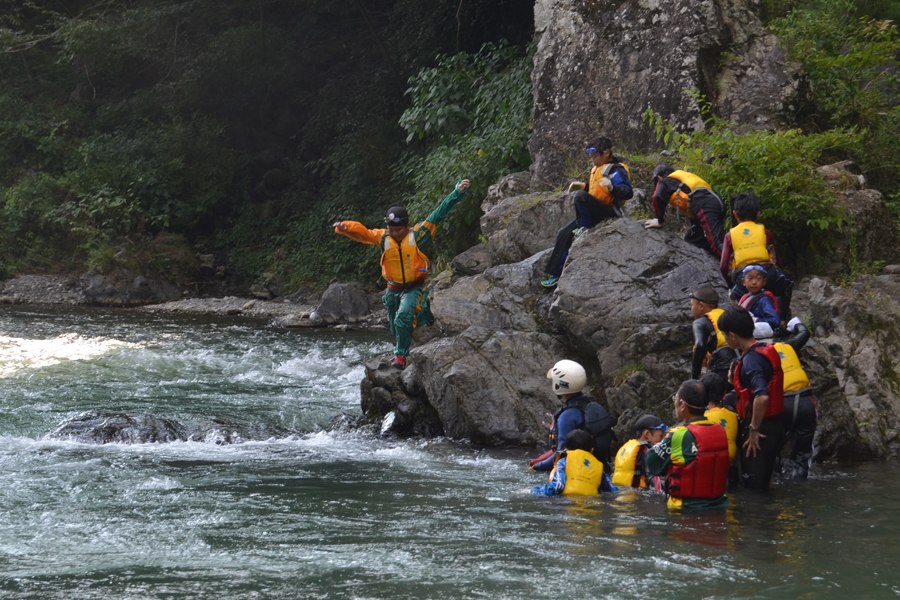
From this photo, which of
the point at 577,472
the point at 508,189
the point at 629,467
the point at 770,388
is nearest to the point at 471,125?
the point at 508,189

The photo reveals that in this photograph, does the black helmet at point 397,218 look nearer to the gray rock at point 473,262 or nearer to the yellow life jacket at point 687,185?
the gray rock at point 473,262

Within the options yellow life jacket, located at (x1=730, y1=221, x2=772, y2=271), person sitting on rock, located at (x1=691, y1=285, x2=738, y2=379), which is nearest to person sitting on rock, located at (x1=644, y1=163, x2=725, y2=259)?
yellow life jacket, located at (x1=730, y1=221, x2=772, y2=271)

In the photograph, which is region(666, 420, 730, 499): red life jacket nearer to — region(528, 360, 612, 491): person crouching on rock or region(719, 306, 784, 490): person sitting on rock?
region(719, 306, 784, 490): person sitting on rock

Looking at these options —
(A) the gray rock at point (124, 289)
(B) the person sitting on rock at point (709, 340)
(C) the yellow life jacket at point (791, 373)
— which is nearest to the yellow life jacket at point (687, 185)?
(B) the person sitting on rock at point (709, 340)

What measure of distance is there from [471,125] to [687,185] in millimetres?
9614

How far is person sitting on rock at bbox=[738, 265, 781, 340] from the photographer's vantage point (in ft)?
22.8

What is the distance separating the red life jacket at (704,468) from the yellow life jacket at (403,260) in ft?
15.0

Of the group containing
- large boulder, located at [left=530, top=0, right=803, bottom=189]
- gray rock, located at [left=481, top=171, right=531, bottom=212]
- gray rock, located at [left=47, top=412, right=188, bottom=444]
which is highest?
large boulder, located at [left=530, top=0, right=803, bottom=189]

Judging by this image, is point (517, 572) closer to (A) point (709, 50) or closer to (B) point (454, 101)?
(A) point (709, 50)

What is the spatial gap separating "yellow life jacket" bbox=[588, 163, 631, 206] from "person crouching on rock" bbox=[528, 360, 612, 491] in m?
2.87

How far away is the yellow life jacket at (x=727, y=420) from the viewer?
6.20m

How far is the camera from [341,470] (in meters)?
7.54

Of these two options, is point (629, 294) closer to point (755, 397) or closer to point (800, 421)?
point (800, 421)

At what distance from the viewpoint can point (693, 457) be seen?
5633 mm
